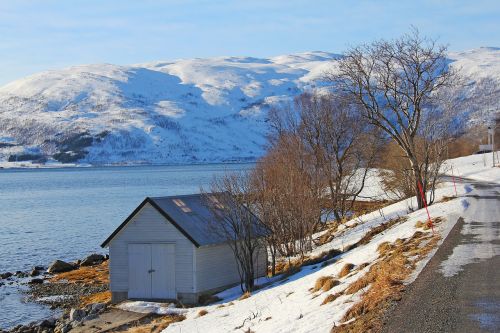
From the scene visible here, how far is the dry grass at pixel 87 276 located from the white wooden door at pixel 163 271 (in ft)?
36.6

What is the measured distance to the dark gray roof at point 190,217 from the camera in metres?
26.2

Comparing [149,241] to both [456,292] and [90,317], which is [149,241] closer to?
[90,317]

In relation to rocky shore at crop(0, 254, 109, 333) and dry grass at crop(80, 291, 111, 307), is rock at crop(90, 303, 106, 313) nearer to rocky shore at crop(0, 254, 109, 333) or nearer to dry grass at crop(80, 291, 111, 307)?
rocky shore at crop(0, 254, 109, 333)

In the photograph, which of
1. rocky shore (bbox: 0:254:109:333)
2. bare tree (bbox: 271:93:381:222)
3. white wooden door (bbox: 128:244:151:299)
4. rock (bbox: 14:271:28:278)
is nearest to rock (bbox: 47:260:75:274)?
rocky shore (bbox: 0:254:109:333)

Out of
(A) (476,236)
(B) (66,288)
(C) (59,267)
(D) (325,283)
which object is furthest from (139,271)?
(C) (59,267)

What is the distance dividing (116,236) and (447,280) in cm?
1548

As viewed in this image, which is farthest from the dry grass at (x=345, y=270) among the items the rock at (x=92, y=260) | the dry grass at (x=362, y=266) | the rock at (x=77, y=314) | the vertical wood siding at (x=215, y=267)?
the rock at (x=92, y=260)

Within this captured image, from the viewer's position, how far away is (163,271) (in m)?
26.5

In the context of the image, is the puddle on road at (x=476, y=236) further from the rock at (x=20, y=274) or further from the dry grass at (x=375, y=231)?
the rock at (x=20, y=274)

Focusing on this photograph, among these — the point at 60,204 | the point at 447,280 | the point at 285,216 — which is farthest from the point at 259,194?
the point at 60,204

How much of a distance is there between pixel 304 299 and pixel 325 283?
37.1 inches

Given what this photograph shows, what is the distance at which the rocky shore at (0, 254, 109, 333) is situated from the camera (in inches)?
1048

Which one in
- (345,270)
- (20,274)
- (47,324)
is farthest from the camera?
(20,274)

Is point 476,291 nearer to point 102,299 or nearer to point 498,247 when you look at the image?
point 498,247
